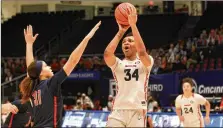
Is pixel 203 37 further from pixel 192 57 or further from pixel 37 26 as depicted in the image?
pixel 37 26

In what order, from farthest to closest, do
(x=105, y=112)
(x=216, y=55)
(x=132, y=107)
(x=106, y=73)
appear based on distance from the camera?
1. (x=106, y=73)
2. (x=216, y=55)
3. (x=105, y=112)
4. (x=132, y=107)

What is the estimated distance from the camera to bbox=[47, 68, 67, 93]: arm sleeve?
581cm

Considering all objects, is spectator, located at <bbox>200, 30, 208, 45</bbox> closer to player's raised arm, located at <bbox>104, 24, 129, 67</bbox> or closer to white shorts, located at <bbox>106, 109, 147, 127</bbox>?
player's raised arm, located at <bbox>104, 24, 129, 67</bbox>

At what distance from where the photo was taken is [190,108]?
12508 millimetres

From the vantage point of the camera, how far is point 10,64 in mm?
27938

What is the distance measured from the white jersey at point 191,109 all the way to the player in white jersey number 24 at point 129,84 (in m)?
5.43

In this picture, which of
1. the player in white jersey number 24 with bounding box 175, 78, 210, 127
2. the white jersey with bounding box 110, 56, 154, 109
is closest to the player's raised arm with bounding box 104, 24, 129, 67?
the white jersey with bounding box 110, 56, 154, 109

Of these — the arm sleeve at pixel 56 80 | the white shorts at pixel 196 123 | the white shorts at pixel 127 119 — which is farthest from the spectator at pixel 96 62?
the arm sleeve at pixel 56 80

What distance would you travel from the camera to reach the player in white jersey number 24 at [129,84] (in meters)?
7.05

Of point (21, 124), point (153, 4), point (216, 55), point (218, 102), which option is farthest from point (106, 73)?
point (21, 124)

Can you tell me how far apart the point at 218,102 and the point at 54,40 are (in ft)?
47.7

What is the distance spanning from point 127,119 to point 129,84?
1.49ft

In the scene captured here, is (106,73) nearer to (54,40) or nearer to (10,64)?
(10,64)

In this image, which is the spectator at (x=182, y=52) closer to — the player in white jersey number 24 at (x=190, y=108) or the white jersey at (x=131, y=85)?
the player in white jersey number 24 at (x=190, y=108)
